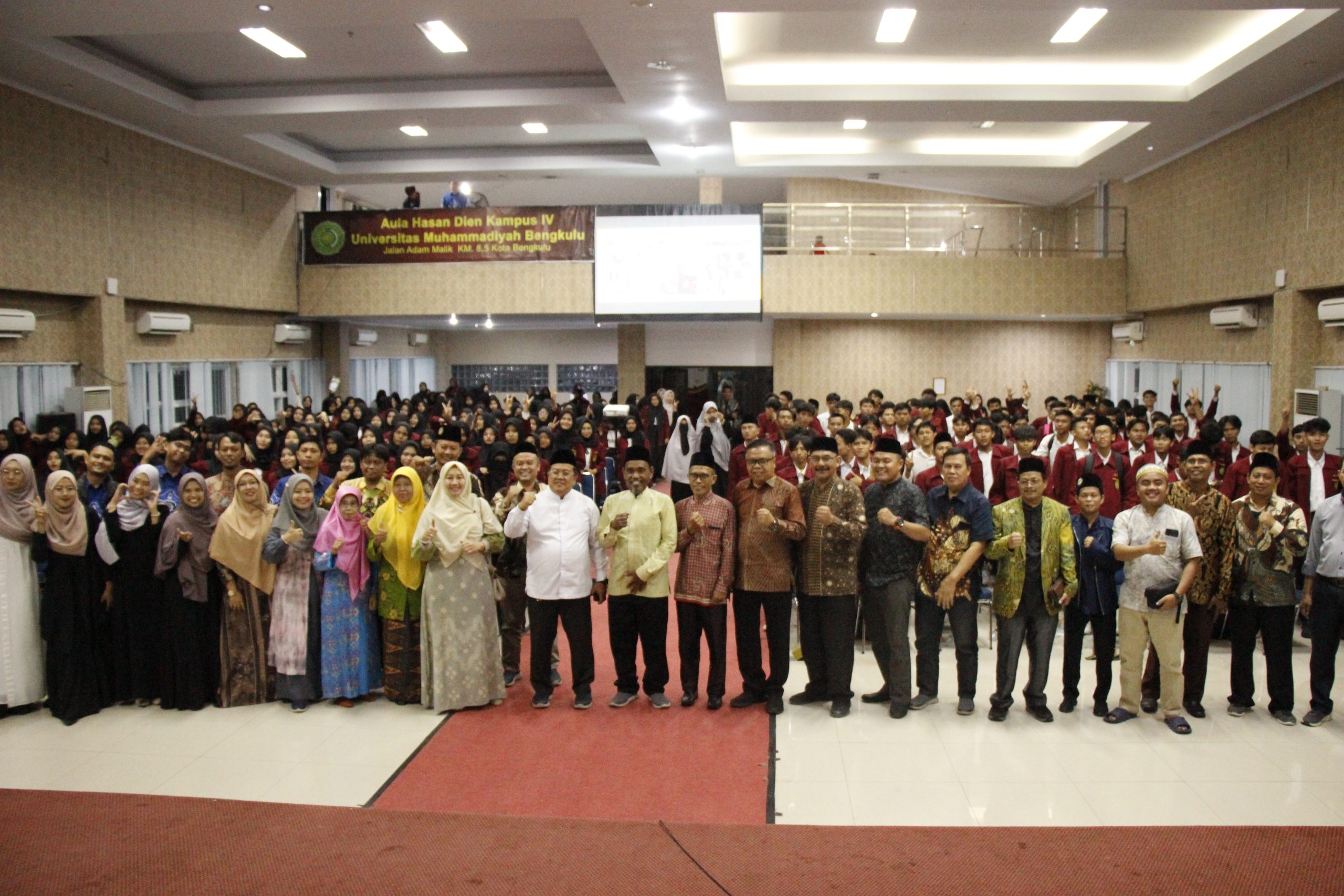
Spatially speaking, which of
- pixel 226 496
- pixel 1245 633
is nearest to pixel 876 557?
pixel 1245 633

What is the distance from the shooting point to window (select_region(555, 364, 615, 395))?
2008cm

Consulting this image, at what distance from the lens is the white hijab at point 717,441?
10016 mm

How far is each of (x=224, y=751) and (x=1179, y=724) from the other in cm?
481

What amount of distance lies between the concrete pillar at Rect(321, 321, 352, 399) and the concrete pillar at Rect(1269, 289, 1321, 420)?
44.6 feet

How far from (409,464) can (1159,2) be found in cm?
700

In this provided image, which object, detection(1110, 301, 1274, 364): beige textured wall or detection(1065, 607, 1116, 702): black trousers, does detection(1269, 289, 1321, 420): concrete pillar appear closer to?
detection(1110, 301, 1274, 364): beige textured wall

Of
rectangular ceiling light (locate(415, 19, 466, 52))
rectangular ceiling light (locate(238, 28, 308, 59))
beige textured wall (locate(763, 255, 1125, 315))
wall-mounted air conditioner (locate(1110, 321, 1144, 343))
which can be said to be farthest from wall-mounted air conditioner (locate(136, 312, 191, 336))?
wall-mounted air conditioner (locate(1110, 321, 1144, 343))

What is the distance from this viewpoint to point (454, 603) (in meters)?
5.16

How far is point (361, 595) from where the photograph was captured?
528cm

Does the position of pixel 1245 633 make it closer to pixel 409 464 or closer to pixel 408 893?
pixel 408 893

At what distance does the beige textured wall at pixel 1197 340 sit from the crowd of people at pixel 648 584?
6510mm

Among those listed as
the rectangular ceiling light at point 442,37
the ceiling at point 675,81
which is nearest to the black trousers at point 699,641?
the ceiling at point 675,81

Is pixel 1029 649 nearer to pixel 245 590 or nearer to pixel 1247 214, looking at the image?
pixel 245 590

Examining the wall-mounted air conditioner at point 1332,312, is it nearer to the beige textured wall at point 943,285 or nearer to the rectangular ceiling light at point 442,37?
the beige textured wall at point 943,285
